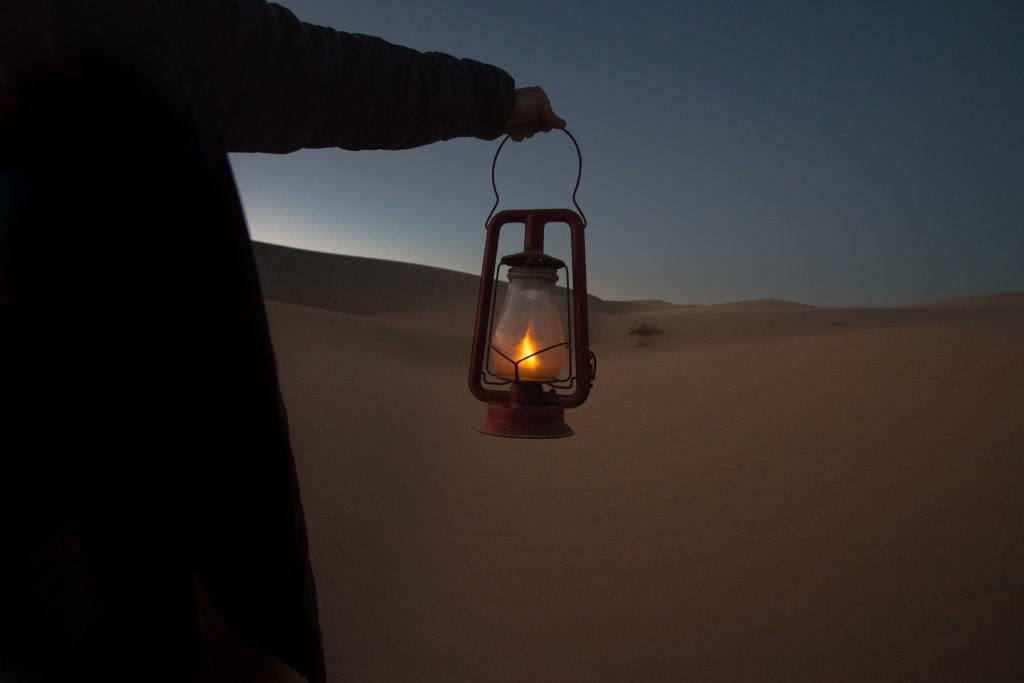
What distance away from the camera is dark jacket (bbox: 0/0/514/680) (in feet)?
1.66

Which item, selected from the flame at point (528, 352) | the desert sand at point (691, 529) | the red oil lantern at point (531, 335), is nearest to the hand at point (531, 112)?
the red oil lantern at point (531, 335)

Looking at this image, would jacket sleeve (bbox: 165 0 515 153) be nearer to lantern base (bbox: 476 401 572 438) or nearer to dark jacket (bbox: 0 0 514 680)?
dark jacket (bbox: 0 0 514 680)

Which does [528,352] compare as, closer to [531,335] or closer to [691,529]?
[531,335]

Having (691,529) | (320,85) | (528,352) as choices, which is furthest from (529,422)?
(691,529)

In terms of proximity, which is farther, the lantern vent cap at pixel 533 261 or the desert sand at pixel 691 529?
the desert sand at pixel 691 529

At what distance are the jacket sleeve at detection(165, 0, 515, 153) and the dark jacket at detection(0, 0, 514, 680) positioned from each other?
0.22 metres

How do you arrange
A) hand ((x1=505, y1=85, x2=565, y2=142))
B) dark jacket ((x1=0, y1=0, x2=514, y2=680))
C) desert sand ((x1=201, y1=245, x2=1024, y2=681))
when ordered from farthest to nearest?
desert sand ((x1=201, y1=245, x2=1024, y2=681)), hand ((x1=505, y1=85, x2=565, y2=142)), dark jacket ((x1=0, y1=0, x2=514, y2=680))

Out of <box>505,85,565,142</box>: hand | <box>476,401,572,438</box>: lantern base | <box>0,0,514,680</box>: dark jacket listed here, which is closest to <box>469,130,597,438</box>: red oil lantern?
<box>476,401,572,438</box>: lantern base

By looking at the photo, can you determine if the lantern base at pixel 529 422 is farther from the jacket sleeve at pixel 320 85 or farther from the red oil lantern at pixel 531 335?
the jacket sleeve at pixel 320 85

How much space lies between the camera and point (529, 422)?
1.44 metres

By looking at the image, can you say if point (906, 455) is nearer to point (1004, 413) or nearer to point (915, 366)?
point (1004, 413)

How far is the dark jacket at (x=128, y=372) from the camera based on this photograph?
1.66 ft

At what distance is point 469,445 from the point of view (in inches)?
224

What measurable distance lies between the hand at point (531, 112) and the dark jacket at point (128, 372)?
768 mm
